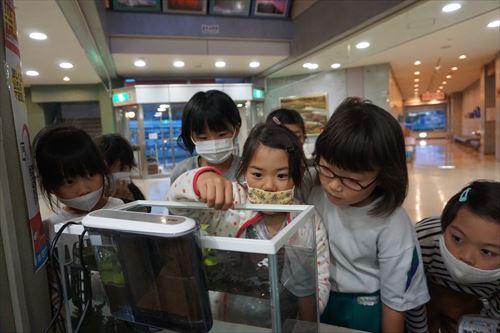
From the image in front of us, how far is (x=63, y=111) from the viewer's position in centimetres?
1075

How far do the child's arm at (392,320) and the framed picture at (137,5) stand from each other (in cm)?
745

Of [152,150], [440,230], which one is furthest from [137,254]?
[152,150]

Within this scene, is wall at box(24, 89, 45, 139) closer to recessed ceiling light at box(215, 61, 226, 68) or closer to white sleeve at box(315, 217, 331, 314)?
recessed ceiling light at box(215, 61, 226, 68)

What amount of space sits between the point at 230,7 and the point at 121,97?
3.64 m

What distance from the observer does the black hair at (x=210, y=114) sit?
51.6 inches

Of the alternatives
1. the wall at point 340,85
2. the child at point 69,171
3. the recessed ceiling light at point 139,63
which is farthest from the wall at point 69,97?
the child at point 69,171

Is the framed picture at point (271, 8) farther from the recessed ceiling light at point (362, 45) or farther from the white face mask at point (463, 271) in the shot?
the white face mask at point (463, 271)

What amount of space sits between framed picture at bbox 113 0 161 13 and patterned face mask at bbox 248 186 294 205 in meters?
7.13

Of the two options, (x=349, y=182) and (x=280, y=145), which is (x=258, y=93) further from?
(x=349, y=182)

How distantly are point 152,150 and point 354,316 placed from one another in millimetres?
8589

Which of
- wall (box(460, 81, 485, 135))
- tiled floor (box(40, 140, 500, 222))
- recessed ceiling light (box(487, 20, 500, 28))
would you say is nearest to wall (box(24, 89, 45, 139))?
tiled floor (box(40, 140, 500, 222))

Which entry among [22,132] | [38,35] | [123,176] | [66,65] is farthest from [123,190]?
[66,65]

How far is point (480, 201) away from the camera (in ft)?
2.90

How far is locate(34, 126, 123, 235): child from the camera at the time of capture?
0.93 m
